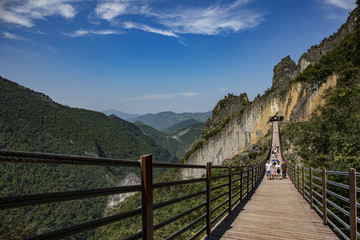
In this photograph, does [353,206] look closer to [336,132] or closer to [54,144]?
[336,132]

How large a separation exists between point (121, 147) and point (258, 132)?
139 metres

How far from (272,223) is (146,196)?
13.2ft

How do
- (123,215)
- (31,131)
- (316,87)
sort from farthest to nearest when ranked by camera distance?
(31,131) < (316,87) < (123,215)

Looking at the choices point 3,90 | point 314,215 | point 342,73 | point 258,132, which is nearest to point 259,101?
point 258,132

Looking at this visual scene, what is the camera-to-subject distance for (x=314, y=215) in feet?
20.6

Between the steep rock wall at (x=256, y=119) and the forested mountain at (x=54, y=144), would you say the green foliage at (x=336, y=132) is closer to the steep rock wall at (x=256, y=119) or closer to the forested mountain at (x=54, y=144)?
the steep rock wall at (x=256, y=119)

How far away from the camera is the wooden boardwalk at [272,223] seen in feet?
15.4

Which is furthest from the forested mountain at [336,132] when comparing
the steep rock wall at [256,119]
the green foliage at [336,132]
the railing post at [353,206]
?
the steep rock wall at [256,119]

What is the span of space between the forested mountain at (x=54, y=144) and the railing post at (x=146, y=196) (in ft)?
95.5

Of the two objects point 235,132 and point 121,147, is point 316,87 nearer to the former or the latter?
point 235,132

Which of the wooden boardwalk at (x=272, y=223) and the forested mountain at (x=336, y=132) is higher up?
the forested mountain at (x=336, y=132)

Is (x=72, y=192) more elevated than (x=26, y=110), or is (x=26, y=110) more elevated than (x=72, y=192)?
(x=26, y=110)

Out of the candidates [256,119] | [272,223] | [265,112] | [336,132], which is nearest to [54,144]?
[256,119]

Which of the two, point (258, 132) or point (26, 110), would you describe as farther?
point (26, 110)
